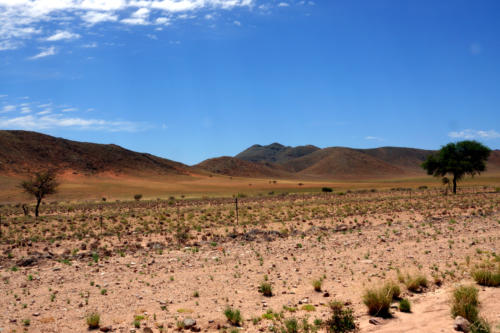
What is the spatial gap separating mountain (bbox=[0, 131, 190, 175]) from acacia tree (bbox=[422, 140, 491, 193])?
86936mm

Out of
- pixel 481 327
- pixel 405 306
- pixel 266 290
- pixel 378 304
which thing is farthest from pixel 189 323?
pixel 481 327

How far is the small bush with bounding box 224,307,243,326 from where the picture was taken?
900 centimetres

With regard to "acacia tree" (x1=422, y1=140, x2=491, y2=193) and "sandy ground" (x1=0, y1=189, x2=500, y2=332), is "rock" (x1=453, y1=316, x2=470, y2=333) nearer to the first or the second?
"sandy ground" (x1=0, y1=189, x2=500, y2=332)

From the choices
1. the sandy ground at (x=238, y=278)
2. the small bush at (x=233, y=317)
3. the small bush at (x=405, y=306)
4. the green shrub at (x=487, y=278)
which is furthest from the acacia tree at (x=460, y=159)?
the small bush at (x=233, y=317)

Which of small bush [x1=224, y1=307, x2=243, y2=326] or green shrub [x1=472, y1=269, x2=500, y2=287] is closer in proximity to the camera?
small bush [x1=224, y1=307, x2=243, y2=326]

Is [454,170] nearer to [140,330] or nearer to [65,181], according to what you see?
[140,330]

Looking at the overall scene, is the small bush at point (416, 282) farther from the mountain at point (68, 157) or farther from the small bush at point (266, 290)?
the mountain at point (68, 157)

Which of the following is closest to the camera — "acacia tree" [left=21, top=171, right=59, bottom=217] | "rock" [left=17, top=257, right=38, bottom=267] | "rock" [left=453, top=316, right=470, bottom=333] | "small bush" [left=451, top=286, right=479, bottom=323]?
"rock" [left=453, top=316, right=470, bottom=333]

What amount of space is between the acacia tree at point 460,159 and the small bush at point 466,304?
5259cm

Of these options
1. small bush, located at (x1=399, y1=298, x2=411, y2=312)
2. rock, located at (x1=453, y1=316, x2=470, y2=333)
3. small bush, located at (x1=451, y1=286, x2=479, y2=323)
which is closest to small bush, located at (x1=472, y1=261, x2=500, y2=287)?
small bush, located at (x1=451, y1=286, x2=479, y2=323)

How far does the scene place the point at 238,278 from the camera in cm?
1273

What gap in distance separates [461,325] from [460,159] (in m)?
56.8

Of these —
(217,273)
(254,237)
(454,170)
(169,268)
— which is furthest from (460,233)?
(454,170)

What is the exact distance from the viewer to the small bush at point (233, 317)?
9.00 m
